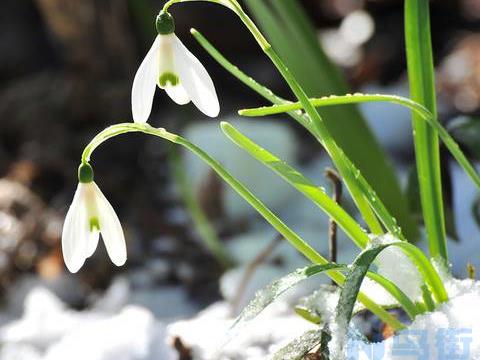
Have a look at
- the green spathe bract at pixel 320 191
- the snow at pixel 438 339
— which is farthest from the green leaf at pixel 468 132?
the snow at pixel 438 339

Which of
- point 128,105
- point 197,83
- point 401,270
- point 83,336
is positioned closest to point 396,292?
point 401,270

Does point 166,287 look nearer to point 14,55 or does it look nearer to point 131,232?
point 131,232

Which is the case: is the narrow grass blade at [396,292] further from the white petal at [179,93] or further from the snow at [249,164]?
the snow at [249,164]

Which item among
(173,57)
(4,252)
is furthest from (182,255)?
(173,57)

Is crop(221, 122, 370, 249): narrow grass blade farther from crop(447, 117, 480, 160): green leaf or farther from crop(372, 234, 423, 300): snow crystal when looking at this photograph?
crop(447, 117, 480, 160): green leaf

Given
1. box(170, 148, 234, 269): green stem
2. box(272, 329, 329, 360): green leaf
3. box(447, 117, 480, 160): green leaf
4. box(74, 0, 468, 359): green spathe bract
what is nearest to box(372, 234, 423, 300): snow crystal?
box(74, 0, 468, 359): green spathe bract
